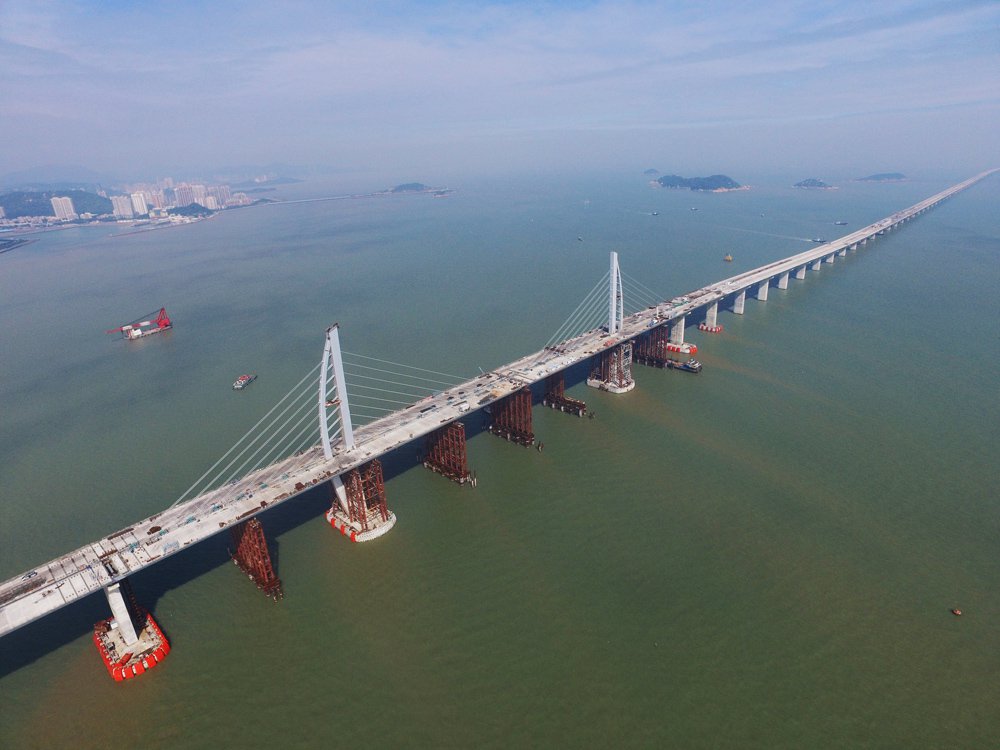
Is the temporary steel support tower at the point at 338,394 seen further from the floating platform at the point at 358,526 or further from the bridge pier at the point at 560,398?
the bridge pier at the point at 560,398

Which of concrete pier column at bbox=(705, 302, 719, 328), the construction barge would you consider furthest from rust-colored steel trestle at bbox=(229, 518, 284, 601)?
concrete pier column at bbox=(705, 302, 719, 328)

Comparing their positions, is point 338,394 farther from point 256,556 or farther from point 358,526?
point 256,556

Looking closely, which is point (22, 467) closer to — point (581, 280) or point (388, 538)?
point (388, 538)

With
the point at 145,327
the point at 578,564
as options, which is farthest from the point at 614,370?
the point at 145,327

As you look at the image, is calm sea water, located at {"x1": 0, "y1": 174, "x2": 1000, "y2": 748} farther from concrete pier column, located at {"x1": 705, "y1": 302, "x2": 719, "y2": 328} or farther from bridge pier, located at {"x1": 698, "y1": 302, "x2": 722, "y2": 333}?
concrete pier column, located at {"x1": 705, "y1": 302, "x2": 719, "y2": 328}

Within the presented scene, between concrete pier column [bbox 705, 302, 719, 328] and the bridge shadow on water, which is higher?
concrete pier column [bbox 705, 302, 719, 328]

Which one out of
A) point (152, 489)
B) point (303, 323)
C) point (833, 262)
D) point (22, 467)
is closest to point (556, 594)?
point (152, 489)
